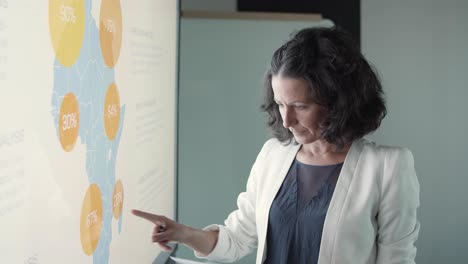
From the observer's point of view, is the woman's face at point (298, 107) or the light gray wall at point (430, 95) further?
the light gray wall at point (430, 95)

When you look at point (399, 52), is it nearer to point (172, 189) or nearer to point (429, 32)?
point (429, 32)

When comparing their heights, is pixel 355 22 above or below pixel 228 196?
above

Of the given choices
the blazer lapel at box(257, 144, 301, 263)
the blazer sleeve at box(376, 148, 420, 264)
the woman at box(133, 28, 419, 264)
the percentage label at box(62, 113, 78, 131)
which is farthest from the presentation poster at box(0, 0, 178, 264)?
the blazer sleeve at box(376, 148, 420, 264)

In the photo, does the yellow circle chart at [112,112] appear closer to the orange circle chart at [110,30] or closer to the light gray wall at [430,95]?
the orange circle chart at [110,30]

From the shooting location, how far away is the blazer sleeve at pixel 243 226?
1.57 metres

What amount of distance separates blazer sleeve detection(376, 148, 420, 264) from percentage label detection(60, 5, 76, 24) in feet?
2.59

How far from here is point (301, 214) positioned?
1.44 m

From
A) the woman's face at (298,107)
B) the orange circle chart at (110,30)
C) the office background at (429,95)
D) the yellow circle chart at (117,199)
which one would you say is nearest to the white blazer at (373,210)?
the woman's face at (298,107)

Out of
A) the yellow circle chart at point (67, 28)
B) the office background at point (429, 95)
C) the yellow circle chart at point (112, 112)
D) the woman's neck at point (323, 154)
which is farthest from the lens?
the office background at point (429, 95)

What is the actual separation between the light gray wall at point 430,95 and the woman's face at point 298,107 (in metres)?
2.16

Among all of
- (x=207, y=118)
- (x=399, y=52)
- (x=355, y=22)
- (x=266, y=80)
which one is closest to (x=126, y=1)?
(x=266, y=80)

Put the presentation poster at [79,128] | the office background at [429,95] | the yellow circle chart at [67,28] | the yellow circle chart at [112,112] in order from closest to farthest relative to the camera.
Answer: the presentation poster at [79,128]
the yellow circle chart at [67,28]
the yellow circle chart at [112,112]
the office background at [429,95]

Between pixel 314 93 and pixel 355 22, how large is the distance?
1.98 meters

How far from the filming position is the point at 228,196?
2.55 meters
